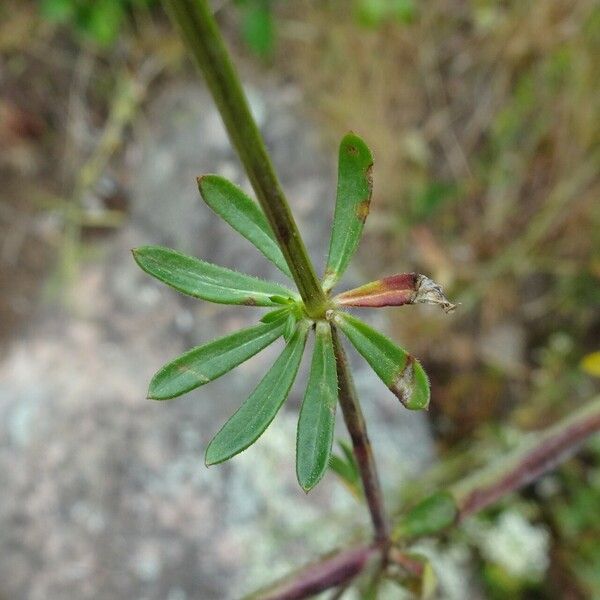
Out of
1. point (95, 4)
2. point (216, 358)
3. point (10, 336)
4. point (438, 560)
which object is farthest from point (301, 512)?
point (95, 4)

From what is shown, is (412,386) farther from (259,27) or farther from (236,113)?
(259,27)

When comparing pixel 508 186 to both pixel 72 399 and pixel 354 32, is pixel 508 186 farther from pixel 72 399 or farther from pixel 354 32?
pixel 72 399

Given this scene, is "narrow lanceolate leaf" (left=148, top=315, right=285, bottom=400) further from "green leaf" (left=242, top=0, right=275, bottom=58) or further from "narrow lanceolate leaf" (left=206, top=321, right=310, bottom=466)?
"green leaf" (left=242, top=0, right=275, bottom=58)

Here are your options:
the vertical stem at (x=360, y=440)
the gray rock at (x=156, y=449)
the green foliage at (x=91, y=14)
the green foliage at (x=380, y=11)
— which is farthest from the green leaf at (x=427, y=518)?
the green foliage at (x=91, y=14)

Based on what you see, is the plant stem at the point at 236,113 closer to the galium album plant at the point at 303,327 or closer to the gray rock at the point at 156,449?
the galium album plant at the point at 303,327

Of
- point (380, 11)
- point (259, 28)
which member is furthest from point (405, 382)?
point (259, 28)

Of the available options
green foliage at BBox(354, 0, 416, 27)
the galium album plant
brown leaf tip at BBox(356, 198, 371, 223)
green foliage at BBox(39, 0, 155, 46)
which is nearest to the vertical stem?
the galium album plant
